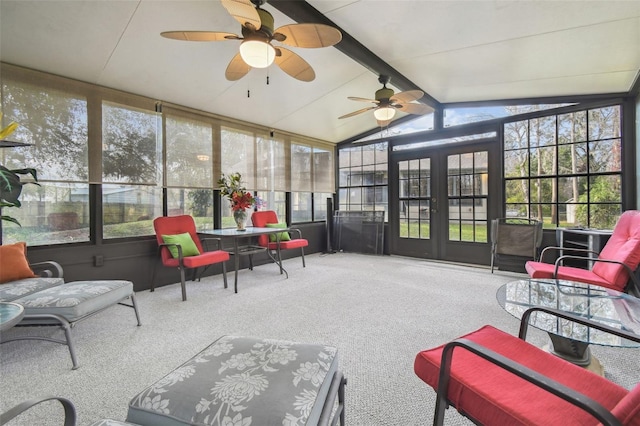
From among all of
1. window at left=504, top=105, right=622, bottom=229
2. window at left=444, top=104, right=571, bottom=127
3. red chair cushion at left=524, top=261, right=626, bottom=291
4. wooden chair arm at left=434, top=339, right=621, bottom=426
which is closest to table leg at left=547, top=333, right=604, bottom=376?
red chair cushion at left=524, top=261, right=626, bottom=291

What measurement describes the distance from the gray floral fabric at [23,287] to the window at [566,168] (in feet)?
19.0

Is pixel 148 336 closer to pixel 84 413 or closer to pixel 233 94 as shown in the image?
pixel 84 413

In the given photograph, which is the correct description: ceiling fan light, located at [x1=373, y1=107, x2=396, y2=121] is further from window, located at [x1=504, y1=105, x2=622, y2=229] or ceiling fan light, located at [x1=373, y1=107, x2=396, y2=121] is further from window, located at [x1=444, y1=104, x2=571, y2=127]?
window, located at [x1=504, y1=105, x2=622, y2=229]

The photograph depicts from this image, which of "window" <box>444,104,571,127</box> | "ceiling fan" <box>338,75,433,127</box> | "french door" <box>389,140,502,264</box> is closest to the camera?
"ceiling fan" <box>338,75,433,127</box>

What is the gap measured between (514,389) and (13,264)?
11.9 ft

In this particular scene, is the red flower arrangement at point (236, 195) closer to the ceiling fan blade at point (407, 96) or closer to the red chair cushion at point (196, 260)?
the red chair cushion at point (196, 260)

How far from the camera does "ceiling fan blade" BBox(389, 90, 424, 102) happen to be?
10.5 ft

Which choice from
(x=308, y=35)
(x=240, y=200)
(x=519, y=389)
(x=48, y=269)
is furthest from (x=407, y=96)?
(x=48, y=269)

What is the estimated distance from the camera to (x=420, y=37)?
9.83 ft

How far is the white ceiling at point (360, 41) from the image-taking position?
7.91ft

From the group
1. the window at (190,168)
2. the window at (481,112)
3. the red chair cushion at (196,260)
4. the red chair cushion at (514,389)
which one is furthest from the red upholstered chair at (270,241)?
the window at (481,112)

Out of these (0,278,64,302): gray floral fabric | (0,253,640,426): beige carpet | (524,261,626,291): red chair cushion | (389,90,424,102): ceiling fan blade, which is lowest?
(0,253,640,426): beige carpet

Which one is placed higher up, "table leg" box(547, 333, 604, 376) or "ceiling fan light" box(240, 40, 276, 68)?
"ceiling fan light" box(240, 40, 276, 68)

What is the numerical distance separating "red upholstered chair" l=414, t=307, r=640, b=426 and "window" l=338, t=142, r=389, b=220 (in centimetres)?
A: 489
